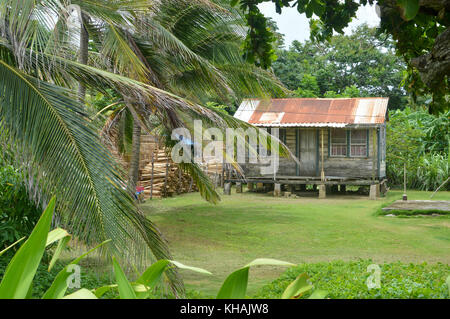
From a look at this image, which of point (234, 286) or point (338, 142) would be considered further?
point (338, 142)

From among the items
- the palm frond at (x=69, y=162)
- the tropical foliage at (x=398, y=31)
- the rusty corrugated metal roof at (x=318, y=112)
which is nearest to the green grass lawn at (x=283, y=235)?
the palm frond at (x=69, y=162)

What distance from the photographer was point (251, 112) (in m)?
20.3

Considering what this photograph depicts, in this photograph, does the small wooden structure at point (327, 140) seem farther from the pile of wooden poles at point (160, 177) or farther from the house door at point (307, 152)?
the pile of wooden poles at point (160, 177)

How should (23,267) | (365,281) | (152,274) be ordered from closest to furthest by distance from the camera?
(23,267)
(152,274)
(365,281)

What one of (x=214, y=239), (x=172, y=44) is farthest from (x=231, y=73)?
(x=214, y=239)

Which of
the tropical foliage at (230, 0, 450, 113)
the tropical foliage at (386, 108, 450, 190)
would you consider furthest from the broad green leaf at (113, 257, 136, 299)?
the tropical foliage at (386, 108, 450, 190)

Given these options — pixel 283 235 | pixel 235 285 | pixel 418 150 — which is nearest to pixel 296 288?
pixel 235 285

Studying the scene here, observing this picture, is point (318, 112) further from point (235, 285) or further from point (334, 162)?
point (235, 285)

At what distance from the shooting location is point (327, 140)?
64.2 ft

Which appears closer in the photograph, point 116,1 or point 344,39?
point 116,1

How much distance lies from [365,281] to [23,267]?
4166mm

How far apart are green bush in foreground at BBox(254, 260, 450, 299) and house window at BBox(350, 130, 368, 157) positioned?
12.9m

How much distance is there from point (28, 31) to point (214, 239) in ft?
20.7
